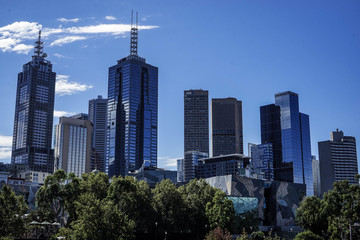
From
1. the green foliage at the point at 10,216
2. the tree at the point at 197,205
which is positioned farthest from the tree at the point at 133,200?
the green foliage at the point at 10,216

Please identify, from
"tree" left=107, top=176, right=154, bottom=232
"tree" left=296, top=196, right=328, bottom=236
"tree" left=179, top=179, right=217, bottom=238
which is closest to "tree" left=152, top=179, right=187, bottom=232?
"tree" left=107, top=176, right=154, bottom=232

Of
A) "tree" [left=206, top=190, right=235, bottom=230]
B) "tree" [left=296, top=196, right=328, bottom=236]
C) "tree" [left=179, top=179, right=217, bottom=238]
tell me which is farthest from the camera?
"tree" [left=179, top=179, right=217, bottom=238]

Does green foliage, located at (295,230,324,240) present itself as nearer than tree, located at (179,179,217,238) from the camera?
Yes

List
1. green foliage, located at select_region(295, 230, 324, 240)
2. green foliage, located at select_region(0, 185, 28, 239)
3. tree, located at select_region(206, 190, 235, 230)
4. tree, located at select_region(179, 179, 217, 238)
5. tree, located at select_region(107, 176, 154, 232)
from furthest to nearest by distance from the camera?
1. tree, located at select_region(179, 179, 217, 238)
2. tree, located at select_region(206, 190, 235, 230)
3. green foliage, located at select_region(295, 230, 324, 240)
4. tree, located at select_region(107, 176, 154, 232)
5. green foliage, located at select_region(0, 185, 28, 239)

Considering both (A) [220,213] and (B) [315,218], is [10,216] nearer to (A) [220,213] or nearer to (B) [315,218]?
(A) [220,213]

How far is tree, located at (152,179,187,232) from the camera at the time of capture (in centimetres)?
10375

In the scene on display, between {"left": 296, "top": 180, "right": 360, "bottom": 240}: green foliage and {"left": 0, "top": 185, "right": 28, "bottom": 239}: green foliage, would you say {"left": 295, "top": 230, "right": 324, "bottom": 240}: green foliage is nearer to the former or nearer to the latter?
{"left": 296, "top": 180, "right": 360, "bottom": 240}: green foliage

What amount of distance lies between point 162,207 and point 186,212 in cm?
697

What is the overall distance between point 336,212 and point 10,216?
217 ft

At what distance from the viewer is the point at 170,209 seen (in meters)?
104

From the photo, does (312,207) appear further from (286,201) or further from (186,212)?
(286,201)

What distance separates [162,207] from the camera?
4107 inches

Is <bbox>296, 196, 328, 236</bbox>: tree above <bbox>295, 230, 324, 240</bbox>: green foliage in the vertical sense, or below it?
above

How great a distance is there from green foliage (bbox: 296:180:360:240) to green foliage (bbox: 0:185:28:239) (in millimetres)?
58069
